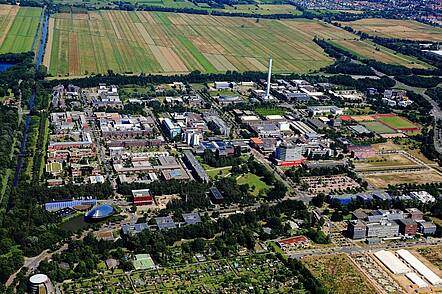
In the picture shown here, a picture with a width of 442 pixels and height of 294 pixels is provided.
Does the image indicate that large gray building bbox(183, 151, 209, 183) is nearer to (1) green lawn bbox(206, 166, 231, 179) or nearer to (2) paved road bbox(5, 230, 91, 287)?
(1) green lawn bbox(206, 166, 231, 179)

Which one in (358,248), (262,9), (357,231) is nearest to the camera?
(358,248)

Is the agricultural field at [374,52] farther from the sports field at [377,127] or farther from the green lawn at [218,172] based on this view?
the green lawn at [218,172]

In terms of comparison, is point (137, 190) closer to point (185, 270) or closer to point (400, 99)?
point (185, 270)

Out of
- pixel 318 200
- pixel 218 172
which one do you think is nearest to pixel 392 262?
pixel 318 200

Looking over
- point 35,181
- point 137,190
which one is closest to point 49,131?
point 35,181

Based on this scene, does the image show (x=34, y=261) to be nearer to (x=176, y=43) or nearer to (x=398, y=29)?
(x=176, y=43)

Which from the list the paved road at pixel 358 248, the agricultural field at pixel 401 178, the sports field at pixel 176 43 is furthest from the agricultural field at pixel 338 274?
the sports field at pixel 176 43
